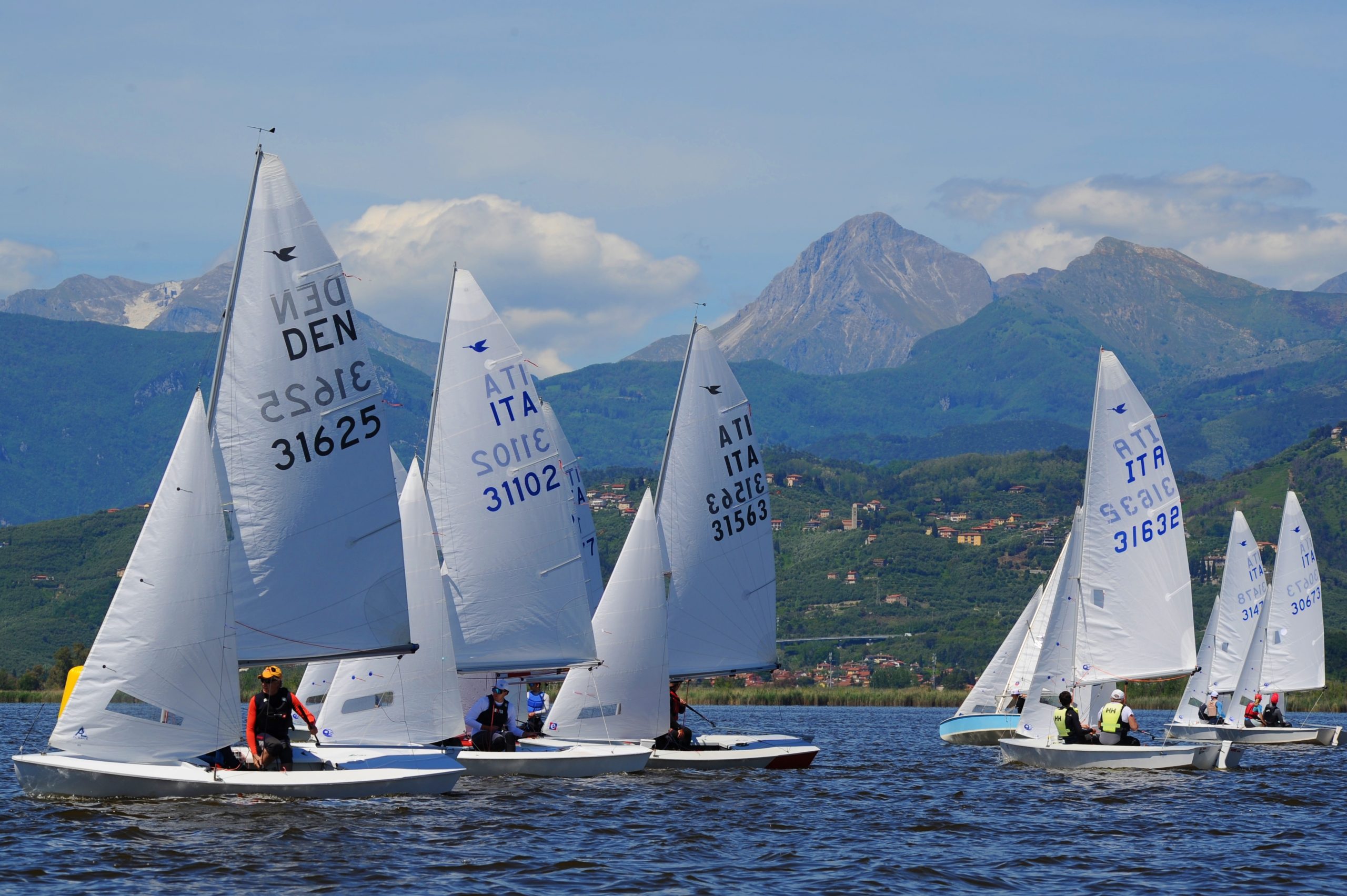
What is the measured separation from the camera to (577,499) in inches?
1735

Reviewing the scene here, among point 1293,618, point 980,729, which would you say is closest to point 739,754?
point 980,729

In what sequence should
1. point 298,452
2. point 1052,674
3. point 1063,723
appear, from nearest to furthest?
point 298,452 → point 1063,723 → point 1052,674

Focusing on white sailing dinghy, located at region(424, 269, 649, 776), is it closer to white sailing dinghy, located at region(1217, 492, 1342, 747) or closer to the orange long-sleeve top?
the orange long-sleeve top

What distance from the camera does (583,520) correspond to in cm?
4547

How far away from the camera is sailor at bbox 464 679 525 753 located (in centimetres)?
3494

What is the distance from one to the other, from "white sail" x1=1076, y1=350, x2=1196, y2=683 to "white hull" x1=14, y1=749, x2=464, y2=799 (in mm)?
19719

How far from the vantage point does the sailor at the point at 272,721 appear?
2781cm

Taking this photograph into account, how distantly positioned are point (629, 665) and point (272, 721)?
35.0 ft

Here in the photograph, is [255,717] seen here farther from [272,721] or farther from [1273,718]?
[1273,718]

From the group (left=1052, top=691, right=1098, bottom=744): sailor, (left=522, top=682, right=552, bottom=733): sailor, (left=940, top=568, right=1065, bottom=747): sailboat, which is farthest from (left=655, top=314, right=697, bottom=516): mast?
(left=940, top=568, right=1065, bottom=747): sailboat

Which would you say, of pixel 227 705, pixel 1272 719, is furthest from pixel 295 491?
pixel 1272 719

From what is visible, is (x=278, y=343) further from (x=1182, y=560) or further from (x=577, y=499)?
(x=1182, y=560)

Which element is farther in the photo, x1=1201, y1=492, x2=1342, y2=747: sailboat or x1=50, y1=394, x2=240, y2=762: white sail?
x1=1201, y1=492, x2=1342, y2=747: sailboat

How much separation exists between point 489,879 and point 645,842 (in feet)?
14.8
